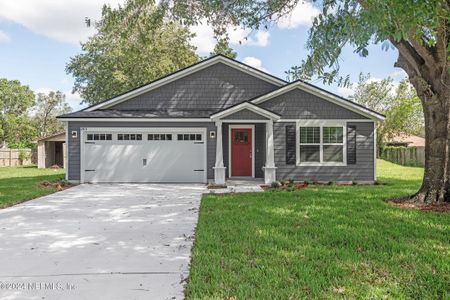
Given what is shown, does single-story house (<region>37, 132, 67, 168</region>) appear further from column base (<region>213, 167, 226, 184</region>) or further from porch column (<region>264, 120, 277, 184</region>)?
porch column (<region>264, 120, 277, 184</region>)

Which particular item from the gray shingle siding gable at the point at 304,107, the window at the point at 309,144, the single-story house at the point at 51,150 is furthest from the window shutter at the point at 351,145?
the single-story house at the point at 51,150

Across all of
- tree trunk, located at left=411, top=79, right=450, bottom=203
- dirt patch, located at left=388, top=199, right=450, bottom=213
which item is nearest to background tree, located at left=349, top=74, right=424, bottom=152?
tree trunk, located at left=411, top=79, right=450, bottom=203

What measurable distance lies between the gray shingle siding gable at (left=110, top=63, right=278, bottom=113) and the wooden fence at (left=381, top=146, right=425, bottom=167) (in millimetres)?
15718

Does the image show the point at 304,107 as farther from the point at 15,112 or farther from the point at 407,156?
the point at 15,112

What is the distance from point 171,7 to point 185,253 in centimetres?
753

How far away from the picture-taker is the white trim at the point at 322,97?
1259 centimetres

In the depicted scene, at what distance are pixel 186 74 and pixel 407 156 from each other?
19.9 m

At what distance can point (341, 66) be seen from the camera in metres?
6.21

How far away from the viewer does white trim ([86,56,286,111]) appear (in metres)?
13.8

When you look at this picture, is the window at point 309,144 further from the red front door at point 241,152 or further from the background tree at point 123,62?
the background tree at point 123,62

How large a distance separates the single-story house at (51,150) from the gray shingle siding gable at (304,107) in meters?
17.0

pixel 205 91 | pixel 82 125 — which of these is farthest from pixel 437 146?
pixel 82 125

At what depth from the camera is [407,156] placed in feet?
85.1

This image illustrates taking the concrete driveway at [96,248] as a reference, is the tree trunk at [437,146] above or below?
above
